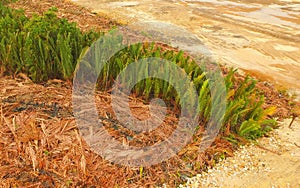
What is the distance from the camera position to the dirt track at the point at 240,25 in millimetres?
4523

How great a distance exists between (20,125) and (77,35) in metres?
1.16

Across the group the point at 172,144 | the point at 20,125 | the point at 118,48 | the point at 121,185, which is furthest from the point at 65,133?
the point at 118,48

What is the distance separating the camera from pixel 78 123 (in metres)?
2.38

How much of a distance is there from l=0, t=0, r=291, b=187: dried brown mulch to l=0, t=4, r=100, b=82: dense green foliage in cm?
13

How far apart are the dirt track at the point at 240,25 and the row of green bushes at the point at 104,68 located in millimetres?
1575

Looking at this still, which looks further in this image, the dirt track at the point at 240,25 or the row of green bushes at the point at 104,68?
the dirt track at the point at 240,25

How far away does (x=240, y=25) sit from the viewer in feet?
20.0

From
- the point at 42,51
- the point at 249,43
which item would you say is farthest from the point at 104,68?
the point at 249,43

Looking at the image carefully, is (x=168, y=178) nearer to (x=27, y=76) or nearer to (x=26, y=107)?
(x=26, y=107)

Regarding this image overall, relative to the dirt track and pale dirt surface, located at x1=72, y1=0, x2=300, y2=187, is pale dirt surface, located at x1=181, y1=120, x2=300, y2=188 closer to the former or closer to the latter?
pale dirt surface, located at x1=72, y1=0, x2=300, y2=187

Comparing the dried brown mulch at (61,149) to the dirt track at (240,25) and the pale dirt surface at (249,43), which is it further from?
the dirt track at (240,25)

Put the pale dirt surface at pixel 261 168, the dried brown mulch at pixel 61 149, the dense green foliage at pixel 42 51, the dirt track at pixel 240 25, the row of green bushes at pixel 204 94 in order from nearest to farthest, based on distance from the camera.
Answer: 1. the dried brown mulch at pixel 61 149
2. the pale dirt surface at pixel 261 168
3. the row of green bushes at pixel 204 94
4. the dense green foliage at pixel 42 51
5. the dirt track at pixel 240 25

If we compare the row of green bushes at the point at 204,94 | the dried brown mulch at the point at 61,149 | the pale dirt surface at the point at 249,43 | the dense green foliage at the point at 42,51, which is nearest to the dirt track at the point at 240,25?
the pale dirt surface at the point at 249,43

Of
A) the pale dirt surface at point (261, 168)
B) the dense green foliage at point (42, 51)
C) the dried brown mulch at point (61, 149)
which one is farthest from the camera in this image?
the dense green foliage at point (42, 51)
